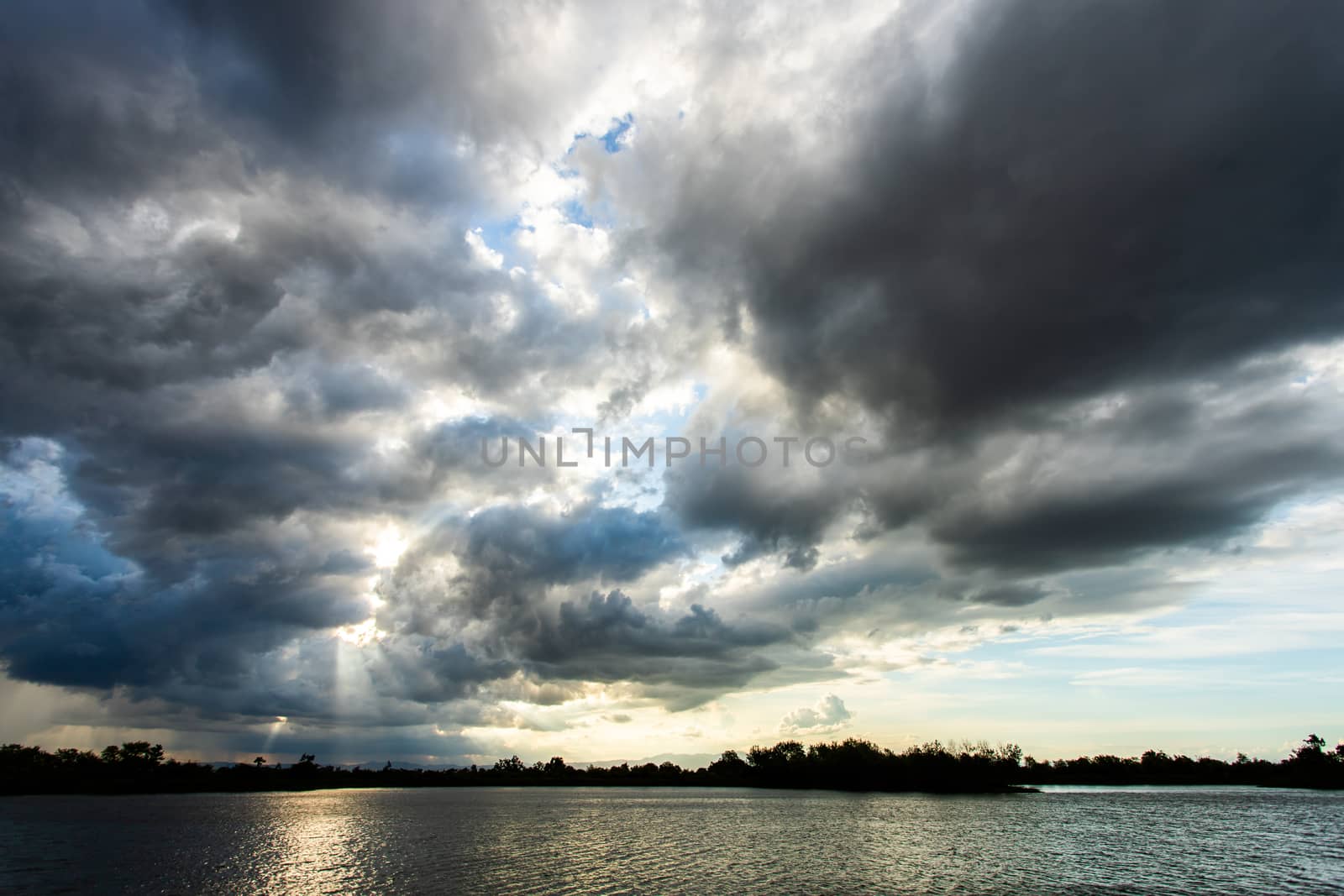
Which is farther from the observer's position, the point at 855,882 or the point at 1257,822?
the point at 1257,822

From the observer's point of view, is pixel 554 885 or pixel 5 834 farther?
pixel 5 834

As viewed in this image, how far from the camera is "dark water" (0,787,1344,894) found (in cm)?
6037

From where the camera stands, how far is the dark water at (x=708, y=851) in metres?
60.4

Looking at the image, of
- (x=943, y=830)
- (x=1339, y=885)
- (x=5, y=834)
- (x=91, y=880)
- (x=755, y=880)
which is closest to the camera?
(x=1339, y=885)

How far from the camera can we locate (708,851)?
81.2 meters

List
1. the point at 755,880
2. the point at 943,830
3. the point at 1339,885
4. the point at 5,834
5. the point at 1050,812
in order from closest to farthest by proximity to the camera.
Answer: the point at 1339,885 < the point at 755,880 < the point at 943,830 < the point at 5,834 < the point at 1050,812

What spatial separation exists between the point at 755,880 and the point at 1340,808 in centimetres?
15643

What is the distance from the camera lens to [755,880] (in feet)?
200

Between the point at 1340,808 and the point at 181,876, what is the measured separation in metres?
203

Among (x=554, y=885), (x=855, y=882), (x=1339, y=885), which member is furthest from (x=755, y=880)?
(x=1339, y=885)

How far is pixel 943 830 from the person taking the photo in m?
102

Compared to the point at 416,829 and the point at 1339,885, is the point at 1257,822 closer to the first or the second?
the point at 1339,885

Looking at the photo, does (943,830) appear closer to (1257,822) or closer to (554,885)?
(1257,822)

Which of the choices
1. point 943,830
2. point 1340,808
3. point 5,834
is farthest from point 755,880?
point 1340,808
